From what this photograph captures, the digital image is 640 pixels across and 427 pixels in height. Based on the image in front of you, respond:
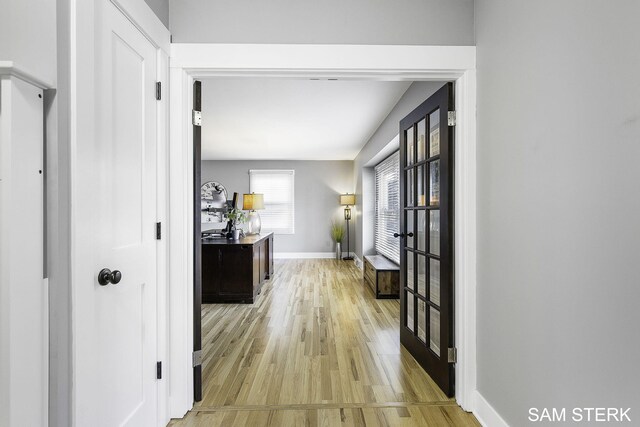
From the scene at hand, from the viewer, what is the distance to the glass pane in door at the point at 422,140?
2428 mm

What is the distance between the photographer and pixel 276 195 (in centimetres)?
834

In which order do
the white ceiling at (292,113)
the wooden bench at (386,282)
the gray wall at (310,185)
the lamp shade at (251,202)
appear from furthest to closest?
the gray wall at (310,185)
the lamp shade at (251,202)
the wooden bench at (386,282)
the white ceiling at (292,113)

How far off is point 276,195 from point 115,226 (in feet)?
22.8

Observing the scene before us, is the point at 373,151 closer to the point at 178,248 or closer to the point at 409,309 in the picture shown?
the point at 409,309

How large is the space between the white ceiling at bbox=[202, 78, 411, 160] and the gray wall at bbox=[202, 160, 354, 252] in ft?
3.65

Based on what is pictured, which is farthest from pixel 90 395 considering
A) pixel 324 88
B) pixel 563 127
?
pixel 324 88

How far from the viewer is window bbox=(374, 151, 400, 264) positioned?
5.25 meters

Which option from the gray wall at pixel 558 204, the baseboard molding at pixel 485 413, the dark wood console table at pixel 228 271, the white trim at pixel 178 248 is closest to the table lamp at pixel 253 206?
the dark wood console table at pixel 228 271

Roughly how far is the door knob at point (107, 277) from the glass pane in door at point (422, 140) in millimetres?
1996

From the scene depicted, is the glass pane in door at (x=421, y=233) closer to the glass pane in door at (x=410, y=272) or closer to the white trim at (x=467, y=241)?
the glass pane in door at (x=410, y=272)

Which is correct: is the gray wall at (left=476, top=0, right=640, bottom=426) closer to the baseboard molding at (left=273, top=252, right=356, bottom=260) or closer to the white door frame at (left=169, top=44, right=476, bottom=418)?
the white door frame at (left=169, top=44, right=476, bottom=418)

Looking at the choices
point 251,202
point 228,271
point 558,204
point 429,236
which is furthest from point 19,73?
point 251,202

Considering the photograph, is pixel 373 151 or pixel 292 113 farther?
pixel 373 151

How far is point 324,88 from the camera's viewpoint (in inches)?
140
